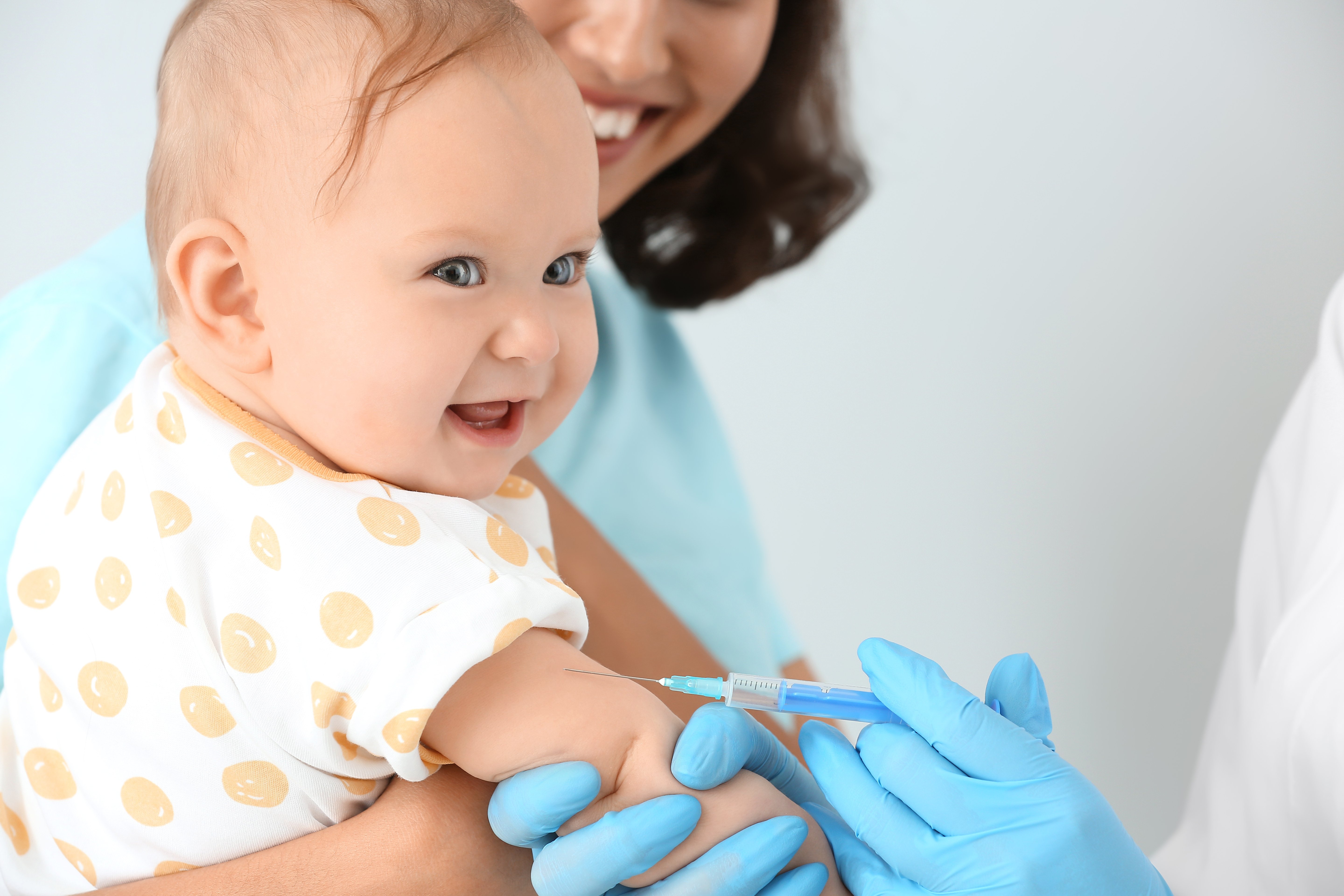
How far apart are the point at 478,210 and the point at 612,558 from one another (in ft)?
2.49

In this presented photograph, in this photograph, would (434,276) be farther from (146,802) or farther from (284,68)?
(146,802)

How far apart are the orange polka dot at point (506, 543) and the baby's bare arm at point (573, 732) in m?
0.06

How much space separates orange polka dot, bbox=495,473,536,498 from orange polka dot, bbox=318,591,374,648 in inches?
10.6

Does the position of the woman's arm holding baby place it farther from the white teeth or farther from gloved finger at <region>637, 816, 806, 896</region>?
the white teeth

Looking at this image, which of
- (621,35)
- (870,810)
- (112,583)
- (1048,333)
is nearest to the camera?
(112,583)

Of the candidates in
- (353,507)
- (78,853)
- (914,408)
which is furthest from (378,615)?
(914,408)

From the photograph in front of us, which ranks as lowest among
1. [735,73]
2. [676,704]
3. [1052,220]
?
[676,704]

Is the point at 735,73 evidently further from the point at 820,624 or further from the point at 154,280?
the point at 820,624

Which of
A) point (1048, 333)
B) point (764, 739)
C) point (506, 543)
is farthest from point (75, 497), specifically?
point (1048, 333)

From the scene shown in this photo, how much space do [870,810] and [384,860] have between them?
44cm

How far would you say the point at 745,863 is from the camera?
78 centimetres

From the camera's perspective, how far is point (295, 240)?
755mm

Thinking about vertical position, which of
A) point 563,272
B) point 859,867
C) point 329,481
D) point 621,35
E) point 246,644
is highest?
point 621,35

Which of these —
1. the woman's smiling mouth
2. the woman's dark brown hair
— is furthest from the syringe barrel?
the woman's dark brown hair
